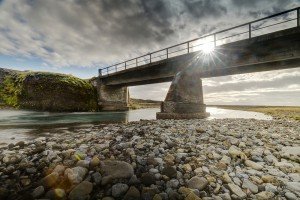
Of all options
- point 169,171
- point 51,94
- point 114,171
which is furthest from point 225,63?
point 51,94

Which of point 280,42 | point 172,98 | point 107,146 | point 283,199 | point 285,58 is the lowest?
point 283,199

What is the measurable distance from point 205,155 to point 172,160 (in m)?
0.93

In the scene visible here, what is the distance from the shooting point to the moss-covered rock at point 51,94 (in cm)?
Answer: 3491

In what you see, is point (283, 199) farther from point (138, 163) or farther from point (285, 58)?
point (285, 58)

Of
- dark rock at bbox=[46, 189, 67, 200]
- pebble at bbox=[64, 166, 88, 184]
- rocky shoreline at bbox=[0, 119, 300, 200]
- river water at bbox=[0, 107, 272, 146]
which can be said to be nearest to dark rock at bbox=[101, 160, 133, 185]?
rocky shoreline at bbox=[0, 119, 300, 200]

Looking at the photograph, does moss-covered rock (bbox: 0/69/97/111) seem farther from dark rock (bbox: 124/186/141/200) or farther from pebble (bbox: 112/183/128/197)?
dark rock (bbox: 124/186/141/200)

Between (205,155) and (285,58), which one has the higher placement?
(285,58)

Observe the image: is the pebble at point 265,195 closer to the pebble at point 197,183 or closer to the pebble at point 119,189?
the pebble at point 197,183

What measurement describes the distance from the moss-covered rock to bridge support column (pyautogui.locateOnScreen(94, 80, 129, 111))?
1.48m

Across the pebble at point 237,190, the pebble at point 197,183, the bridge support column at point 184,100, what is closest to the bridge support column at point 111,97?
the bridge support column at point 184,100

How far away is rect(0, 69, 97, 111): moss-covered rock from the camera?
115ft

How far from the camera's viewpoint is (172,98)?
51.6ft

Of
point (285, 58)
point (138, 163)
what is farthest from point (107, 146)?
point (285, 58)

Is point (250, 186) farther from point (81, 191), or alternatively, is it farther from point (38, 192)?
point (38, 192)
